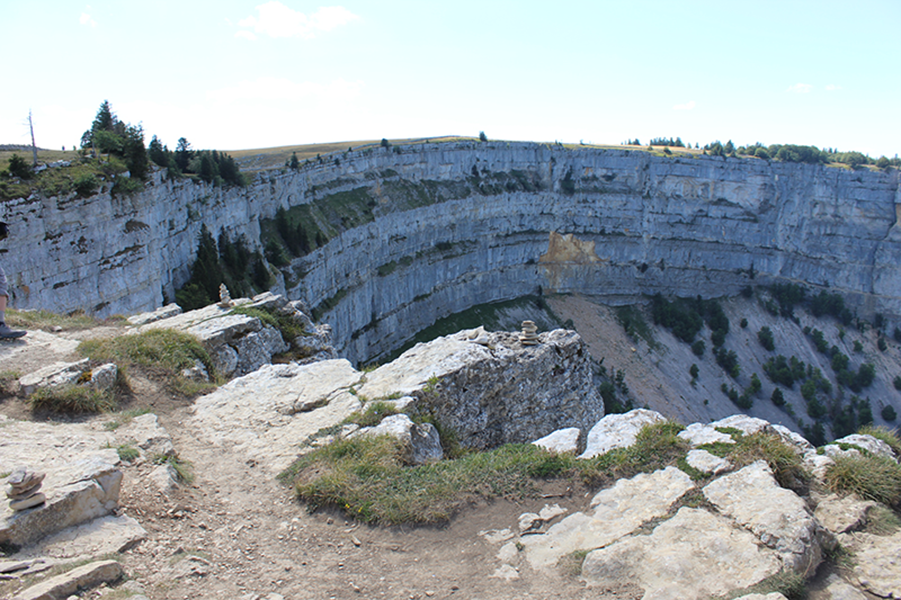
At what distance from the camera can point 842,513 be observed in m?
7.48

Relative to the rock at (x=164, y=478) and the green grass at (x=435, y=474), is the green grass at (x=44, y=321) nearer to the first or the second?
the rock at (x=164, y=478)

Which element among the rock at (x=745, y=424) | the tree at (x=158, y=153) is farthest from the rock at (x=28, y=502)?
the tree at (x=158, y=153)

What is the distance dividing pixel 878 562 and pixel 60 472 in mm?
11035

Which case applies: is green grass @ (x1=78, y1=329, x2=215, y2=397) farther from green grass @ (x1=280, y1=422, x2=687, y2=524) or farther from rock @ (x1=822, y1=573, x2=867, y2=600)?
rock @ (x1=822, y1=573, x2=867, y2=600)

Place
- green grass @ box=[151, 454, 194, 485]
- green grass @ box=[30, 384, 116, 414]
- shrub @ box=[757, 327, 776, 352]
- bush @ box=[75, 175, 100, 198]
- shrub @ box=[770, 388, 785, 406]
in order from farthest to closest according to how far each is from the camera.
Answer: shrub @ box=[757, 327, 776, 352] → shrub @ box=[770, 388, 785, 406] → bush @ box=[75, 175, 100, 198] → green grass @ box=[30, 384, 116, 414] → green grass @ box=[151, 454, 194, 485]

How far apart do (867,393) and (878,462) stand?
75.8 meters

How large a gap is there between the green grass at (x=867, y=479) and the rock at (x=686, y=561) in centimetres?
225

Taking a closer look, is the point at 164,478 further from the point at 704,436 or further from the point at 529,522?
the point at 704,436

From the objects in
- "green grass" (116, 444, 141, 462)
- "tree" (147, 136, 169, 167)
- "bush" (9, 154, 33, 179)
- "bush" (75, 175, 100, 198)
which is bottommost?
"green grass" (116, 444, 141, 462)

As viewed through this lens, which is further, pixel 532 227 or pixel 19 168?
pixel 532 227

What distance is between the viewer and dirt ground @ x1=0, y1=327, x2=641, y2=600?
640cm

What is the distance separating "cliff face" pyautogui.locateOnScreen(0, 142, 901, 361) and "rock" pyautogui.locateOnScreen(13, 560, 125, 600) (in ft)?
70.1

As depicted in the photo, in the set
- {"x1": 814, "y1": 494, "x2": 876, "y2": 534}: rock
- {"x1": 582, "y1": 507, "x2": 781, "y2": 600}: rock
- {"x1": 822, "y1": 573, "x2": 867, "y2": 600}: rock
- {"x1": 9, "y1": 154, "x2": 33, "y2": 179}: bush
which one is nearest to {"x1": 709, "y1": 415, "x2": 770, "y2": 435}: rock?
{"x1": 814, "y1": 494, "x2": 876, "y2": 534}: rock

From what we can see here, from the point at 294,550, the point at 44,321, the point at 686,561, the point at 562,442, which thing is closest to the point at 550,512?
the point at 686,561
